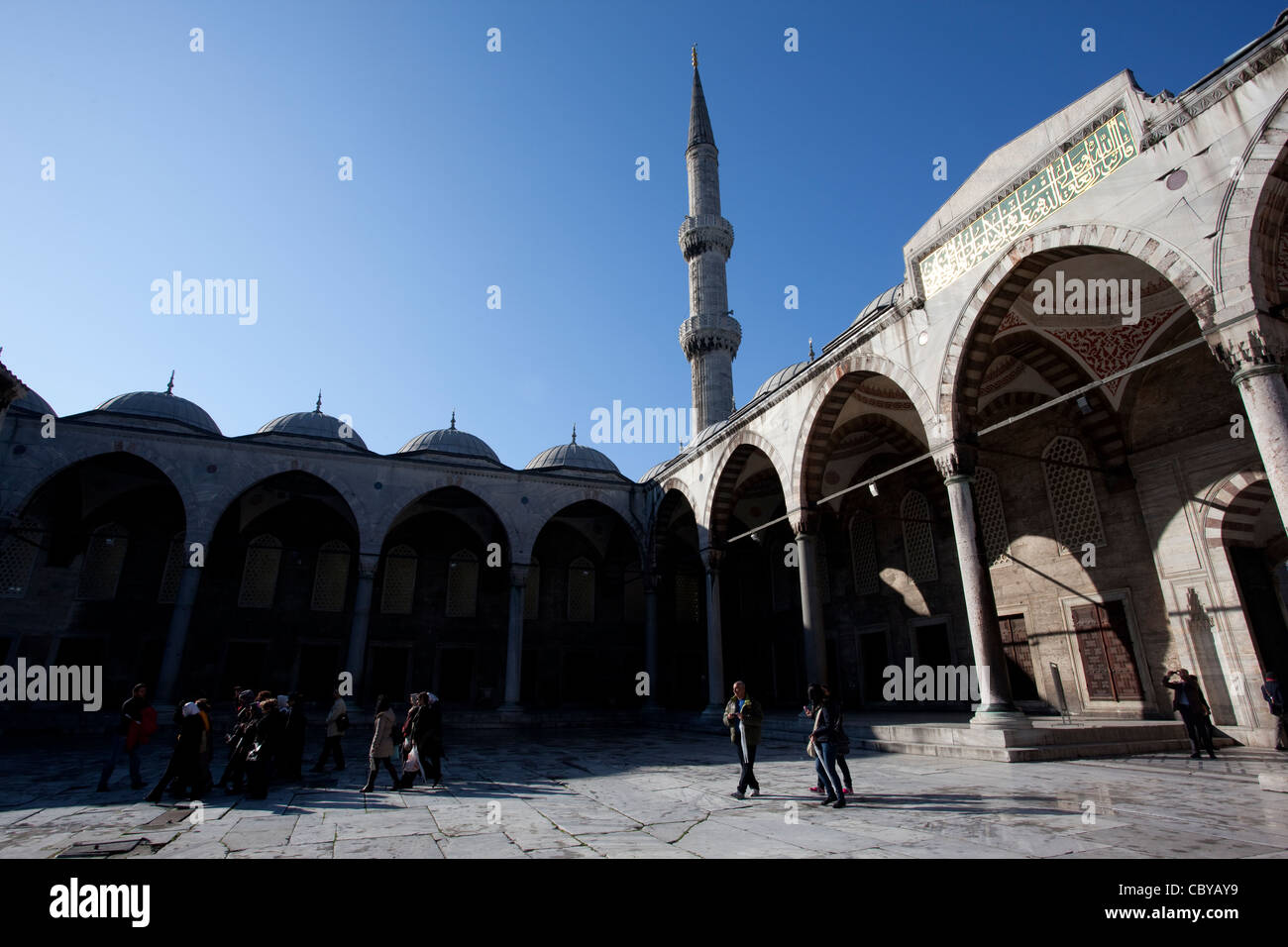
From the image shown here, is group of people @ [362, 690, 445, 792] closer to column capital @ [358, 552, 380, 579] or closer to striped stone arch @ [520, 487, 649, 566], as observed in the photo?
column capital @ [358, 552, 380, 579]

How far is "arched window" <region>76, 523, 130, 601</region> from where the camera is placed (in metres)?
16.1

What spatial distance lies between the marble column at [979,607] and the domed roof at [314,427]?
1634 centimetres

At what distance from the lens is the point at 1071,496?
1180 centimetres

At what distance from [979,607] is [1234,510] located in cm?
452

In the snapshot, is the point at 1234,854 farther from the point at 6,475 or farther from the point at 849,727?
the point at 6,475

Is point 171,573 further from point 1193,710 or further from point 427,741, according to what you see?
point 1193,710

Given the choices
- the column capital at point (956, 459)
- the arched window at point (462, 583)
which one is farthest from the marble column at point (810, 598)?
the arched window at point (462, 583)

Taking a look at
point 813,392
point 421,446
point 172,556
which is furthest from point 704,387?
point 172,556

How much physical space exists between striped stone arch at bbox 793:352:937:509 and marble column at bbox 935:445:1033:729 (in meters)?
1.73

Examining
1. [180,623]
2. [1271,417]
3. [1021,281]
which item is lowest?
[180,623]

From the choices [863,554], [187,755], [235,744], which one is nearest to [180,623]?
[235,744]

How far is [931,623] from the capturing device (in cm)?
1398

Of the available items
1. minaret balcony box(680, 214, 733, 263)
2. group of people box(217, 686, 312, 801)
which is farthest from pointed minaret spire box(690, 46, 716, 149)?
group of people box(217, 686, 312, 801)
